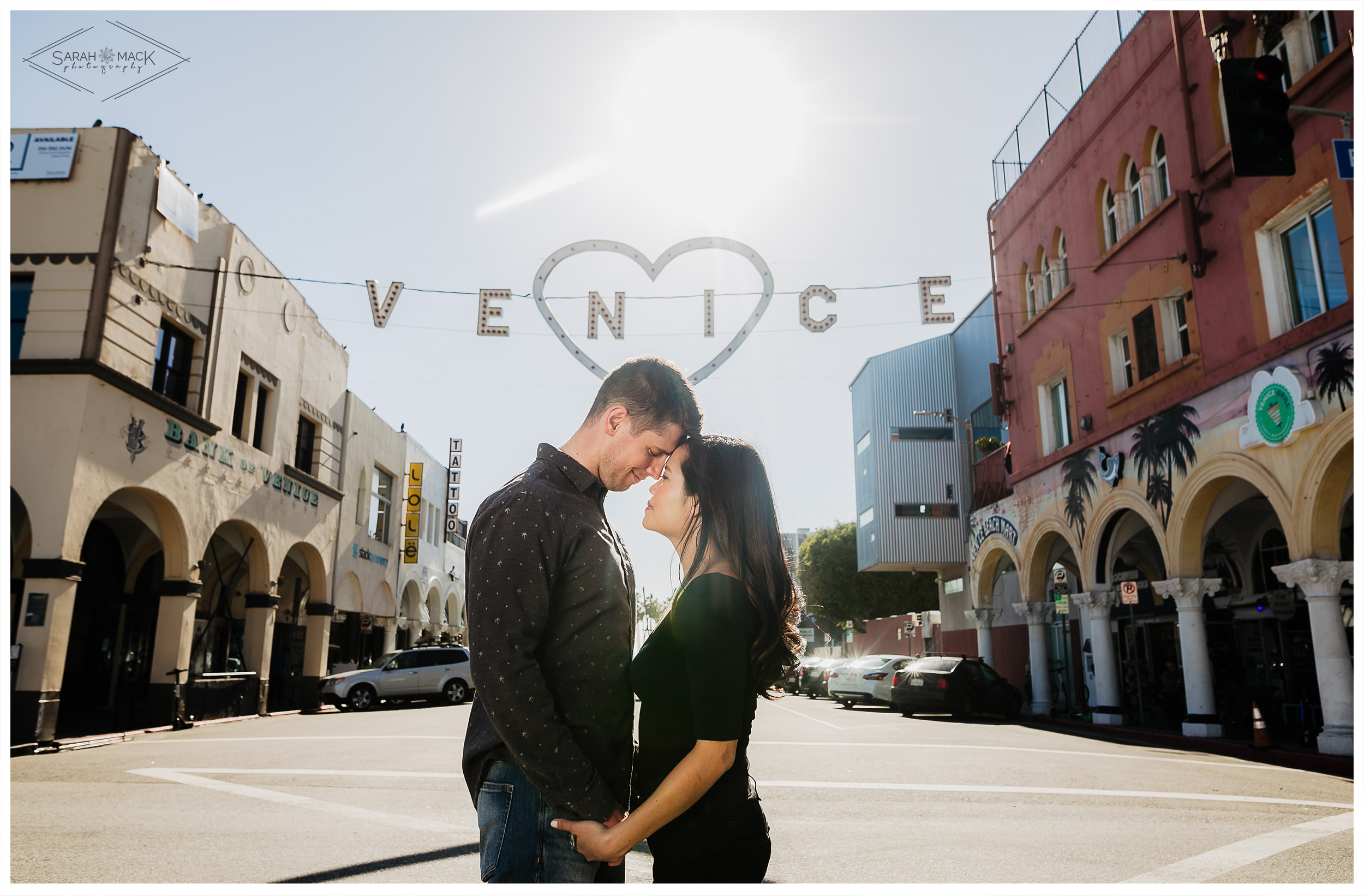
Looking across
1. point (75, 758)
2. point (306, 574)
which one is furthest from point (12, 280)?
point (306, 574)

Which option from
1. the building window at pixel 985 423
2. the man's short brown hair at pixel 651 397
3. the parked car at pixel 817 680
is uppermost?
the building window at pixel 985 423

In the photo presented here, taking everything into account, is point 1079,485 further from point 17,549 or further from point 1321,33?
point 17,549

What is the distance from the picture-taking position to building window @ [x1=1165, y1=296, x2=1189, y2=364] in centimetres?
1584

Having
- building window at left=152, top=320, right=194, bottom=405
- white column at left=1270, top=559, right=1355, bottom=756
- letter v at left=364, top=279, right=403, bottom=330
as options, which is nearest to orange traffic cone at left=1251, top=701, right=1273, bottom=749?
white column at left=1270, top=559, right=1355, bottom=756

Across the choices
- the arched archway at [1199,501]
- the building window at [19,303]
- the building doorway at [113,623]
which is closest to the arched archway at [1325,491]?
the arched archway at [1199,501]

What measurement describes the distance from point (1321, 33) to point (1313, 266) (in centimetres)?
328

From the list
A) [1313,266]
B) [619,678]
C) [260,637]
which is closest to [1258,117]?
[1313,266]

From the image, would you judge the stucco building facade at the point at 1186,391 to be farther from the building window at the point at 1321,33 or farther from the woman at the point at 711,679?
the woman at the point at 711,679

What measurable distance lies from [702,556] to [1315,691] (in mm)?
19377

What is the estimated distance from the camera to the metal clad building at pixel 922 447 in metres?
31.8

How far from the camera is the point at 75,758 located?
11406 millimetres

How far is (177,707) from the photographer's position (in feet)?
55.1

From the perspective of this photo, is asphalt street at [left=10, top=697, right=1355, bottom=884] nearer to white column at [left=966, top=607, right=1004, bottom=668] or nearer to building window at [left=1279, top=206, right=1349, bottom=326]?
building window at [left=1279, top=206, right=1349, bottom=326]

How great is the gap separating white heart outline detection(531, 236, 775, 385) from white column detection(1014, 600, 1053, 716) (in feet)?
52.8
